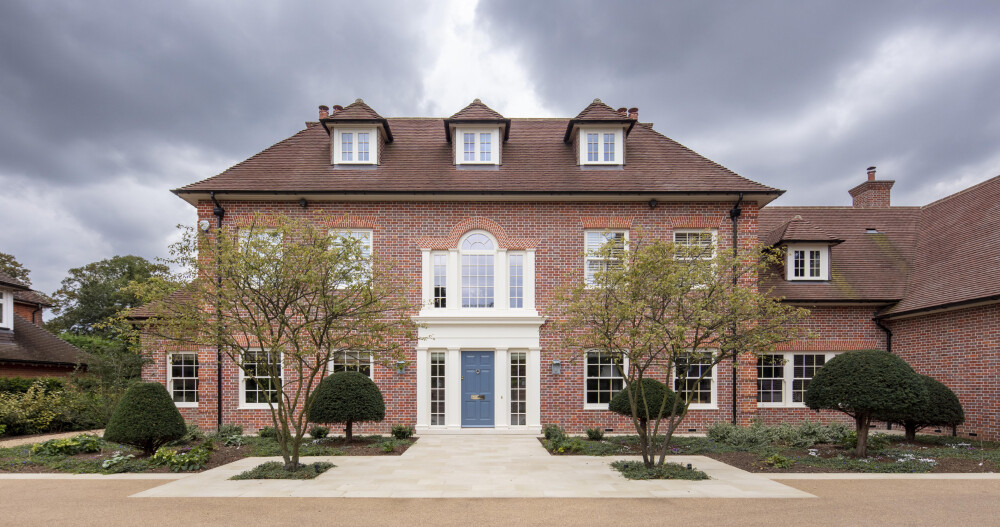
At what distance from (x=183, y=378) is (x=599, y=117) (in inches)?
568

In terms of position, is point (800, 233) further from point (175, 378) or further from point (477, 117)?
point (175, 378)

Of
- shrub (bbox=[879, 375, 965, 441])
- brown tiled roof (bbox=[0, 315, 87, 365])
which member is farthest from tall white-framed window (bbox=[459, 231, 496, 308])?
brown tiled roof (bbox=[0, 315, 87, 365])

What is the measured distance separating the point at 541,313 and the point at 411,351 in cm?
371

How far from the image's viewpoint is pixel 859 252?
60.3 feet

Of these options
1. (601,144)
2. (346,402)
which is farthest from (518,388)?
(601,144)

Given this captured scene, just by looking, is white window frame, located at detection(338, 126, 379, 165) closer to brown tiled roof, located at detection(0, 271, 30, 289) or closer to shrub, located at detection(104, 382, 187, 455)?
shrub, located at detection(104, 382, 187, 455)

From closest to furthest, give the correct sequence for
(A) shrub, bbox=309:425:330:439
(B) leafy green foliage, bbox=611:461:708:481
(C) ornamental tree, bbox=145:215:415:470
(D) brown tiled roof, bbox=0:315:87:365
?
1. (C) ornamental tree, bbox=145:215:415:470
2. (B) leafy green foliage, bbox=611:461:708:481
3. (A) shrub, bbox=309:425:330:439
4. (D) brown tiled roof, bbox=0:315:87:365

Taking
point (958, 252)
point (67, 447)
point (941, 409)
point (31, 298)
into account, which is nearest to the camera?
point (67, 447)

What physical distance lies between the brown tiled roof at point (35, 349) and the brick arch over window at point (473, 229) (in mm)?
12645

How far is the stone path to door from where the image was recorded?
8836 millimetres

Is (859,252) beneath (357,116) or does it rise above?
beneath

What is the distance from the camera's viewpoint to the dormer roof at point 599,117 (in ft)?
55.1

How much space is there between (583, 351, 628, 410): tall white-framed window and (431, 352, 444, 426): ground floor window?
3.94 m

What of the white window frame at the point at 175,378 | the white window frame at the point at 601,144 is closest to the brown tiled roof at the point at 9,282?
the white window frame at the point at 175,378
